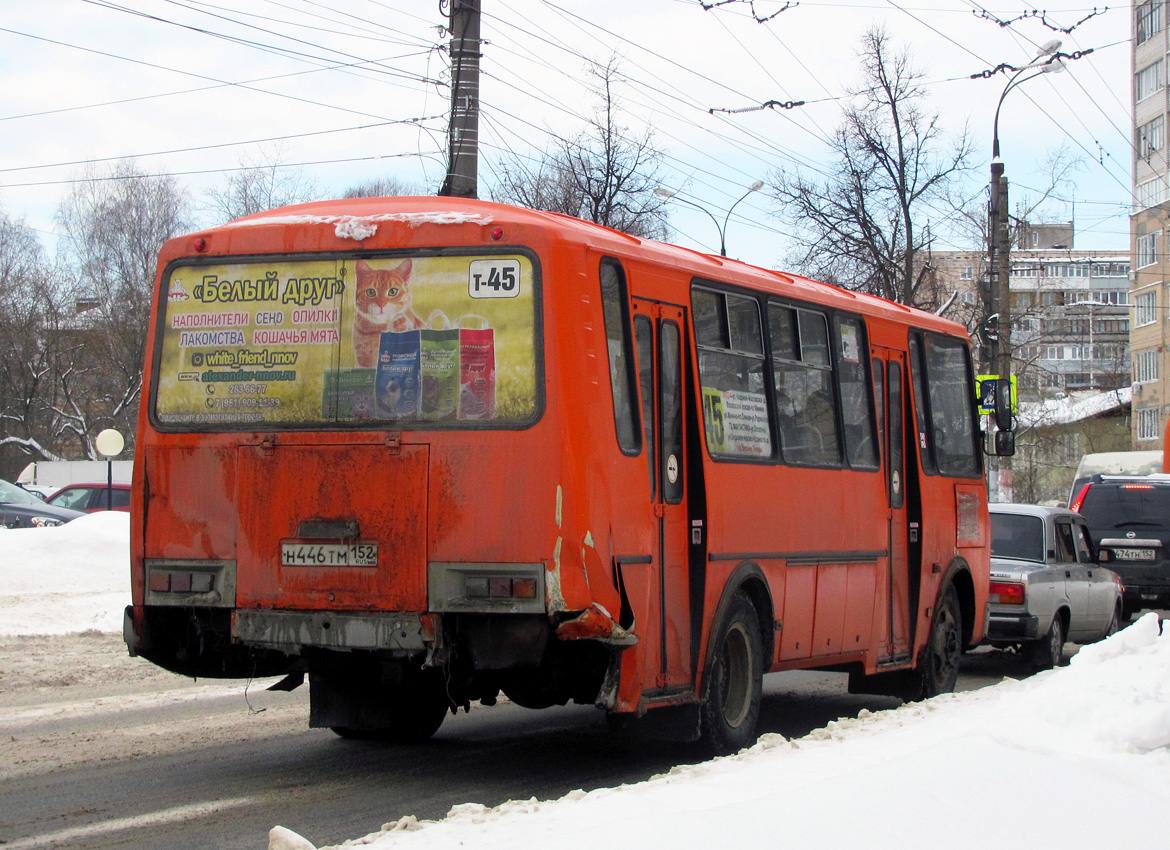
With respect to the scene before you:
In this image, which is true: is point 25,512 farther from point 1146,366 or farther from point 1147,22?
point 1147,22

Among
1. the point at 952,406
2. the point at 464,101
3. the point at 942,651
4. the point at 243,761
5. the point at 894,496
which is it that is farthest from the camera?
the point at 464,101

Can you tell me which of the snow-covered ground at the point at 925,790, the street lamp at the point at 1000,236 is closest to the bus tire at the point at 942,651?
the snow-covered ground at the point at 925,790

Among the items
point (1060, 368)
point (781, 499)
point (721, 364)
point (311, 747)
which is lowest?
point (311, 747)

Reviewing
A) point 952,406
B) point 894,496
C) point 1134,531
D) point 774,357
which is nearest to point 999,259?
point 1134,531

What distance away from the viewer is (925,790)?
5.34 m

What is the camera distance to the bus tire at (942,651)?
11.4 m

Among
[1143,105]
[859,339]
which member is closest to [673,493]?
[859,339]

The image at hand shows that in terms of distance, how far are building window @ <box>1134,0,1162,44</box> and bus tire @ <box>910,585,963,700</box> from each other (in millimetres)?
60069

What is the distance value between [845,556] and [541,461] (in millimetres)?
3791

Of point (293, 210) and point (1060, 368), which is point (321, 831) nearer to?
point (293, 210)

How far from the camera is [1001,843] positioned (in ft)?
15.7

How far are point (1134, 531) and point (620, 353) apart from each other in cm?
1379

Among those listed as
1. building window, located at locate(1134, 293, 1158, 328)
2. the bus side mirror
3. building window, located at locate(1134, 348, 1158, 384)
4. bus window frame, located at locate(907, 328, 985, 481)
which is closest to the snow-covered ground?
bus window frame, located at locate(907, 328, 985, 481)

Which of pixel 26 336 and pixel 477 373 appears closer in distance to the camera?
pixel 477 373
